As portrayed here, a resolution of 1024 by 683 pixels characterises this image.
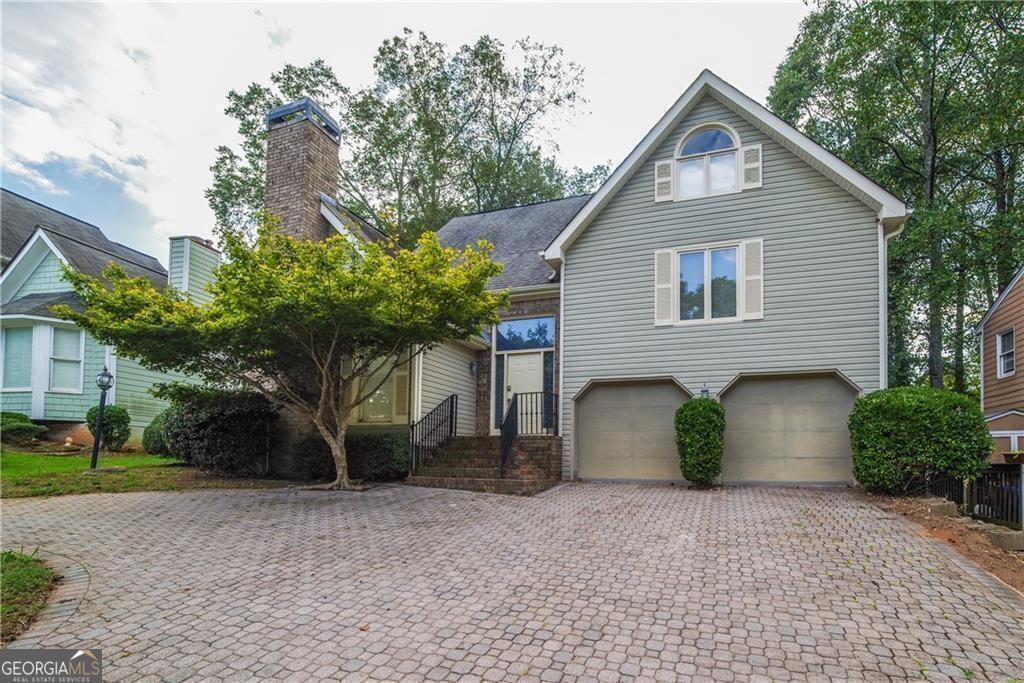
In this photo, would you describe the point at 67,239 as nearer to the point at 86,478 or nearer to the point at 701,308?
the point at 86,478

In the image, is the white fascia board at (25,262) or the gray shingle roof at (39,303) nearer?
the gray shingle roof at (39,303)

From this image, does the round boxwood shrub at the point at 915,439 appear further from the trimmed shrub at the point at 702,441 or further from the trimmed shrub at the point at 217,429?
the trimmed shrub at the point at 217,429


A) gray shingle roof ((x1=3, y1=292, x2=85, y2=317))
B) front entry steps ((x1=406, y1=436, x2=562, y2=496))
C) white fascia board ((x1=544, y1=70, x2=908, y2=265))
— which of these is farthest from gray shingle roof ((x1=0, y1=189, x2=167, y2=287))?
white fascia board ((x1=544, y1=70, x2=908, y2=265))

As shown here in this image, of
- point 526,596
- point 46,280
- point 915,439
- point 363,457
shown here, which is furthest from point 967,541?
point 46,280

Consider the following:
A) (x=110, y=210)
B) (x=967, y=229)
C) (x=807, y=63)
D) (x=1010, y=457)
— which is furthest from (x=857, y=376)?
(x=807, y=63)

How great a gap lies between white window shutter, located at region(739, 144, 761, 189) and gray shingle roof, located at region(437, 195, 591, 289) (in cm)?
386

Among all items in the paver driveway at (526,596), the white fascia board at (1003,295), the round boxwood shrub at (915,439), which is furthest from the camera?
the white fascia board at (1003,295)

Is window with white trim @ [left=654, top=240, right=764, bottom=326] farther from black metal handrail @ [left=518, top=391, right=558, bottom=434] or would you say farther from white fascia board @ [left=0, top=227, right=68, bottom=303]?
white fascia board @ [left=0, top=227, right=68, bottom=303]

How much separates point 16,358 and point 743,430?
1733 cm

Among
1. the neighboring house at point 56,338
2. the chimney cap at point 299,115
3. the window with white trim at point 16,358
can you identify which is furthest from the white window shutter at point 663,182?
the window with white trim at point 16,358

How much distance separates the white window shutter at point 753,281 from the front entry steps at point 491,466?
4408 mm

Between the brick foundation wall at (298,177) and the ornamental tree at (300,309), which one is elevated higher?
the brick foundation wall at (298,177)

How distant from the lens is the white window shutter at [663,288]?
11258mm

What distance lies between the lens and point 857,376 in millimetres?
9914
